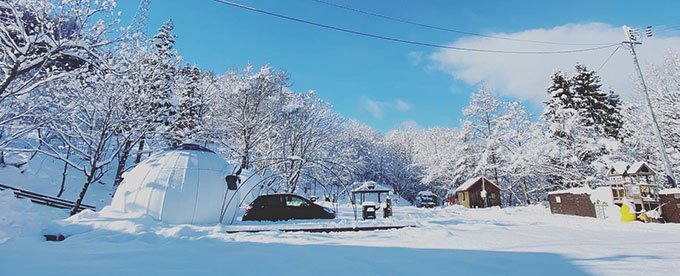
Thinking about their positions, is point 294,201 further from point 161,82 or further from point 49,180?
point 49,180

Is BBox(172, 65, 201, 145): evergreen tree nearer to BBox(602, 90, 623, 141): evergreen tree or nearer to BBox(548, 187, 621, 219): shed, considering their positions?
BBox(548, 187, 621, 219): shed

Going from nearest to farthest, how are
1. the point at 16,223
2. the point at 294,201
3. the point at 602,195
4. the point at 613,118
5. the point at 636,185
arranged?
the point at 16,223 → the point at 636,185 → the point at 602,195 → the point at 294,201 → the point at 613,118

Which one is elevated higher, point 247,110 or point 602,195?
point 247,110

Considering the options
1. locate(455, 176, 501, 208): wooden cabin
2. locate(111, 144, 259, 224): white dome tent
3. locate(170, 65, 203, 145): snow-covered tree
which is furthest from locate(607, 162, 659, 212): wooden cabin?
locate(170, 65, 203, 145): snow-covered tree

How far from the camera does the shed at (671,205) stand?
11898 millimetres

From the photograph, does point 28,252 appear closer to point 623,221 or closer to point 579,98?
point 623,221

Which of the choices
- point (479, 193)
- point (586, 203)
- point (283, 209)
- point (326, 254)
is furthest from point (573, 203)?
point (326, 254)

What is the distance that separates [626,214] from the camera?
12.7 m

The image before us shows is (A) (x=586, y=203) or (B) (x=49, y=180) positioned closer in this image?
(A) (x=586, y=203)

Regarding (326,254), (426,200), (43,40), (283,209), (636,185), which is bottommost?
(326,254)

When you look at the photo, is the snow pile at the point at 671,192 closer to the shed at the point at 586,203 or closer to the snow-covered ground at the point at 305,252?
the shed at the point at 586,203

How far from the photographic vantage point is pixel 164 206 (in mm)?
11250

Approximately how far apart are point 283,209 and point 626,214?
1568 cm

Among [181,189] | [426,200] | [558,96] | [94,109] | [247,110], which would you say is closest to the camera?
[181,189]
